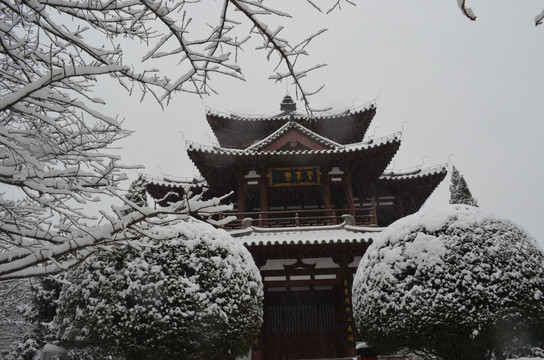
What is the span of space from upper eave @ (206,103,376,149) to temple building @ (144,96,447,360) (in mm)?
45

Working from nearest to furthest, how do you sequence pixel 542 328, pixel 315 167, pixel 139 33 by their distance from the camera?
1. pixel 139 33
2. pixel 542 328
3. pixel 315 167

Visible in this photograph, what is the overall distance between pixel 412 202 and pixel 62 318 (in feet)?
40.1

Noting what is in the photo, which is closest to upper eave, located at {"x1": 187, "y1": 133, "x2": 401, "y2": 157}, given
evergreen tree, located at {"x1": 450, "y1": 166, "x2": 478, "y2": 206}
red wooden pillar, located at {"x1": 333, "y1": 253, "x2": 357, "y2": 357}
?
red wooden pillar, located at {"x1": 333, "y1": 253, "x2": 357, "y2": 357}

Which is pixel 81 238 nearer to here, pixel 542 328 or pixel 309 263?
pixel 542 328

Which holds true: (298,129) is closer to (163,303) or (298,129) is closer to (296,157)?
(296,157)

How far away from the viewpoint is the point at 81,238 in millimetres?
3328

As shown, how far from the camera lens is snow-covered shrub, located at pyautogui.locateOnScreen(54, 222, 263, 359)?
16.8ft

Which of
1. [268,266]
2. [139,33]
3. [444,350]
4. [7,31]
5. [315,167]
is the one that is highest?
[315,167]

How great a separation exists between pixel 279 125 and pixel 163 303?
12.1 meters

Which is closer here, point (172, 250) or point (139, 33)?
point (139, 33)

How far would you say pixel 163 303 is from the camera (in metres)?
5.22

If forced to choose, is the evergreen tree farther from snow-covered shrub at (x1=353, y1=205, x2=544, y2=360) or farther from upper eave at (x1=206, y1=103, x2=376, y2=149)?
snow-covered shrub at (x1=353, y1=205, x2=544, y2=360)

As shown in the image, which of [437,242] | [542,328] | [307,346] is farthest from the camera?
[307,346]

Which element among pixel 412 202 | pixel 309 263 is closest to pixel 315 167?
pixel 309 263
